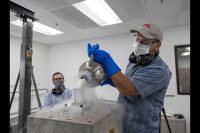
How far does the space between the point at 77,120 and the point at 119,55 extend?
351cm

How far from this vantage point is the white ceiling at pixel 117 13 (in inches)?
92.9

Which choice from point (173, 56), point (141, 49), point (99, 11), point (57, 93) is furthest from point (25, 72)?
point (173, 56)

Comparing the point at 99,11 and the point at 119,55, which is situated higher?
the point at 99,11

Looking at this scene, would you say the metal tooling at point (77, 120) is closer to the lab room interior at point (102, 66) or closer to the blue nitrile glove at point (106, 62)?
the lab room interior at point (102, 66)

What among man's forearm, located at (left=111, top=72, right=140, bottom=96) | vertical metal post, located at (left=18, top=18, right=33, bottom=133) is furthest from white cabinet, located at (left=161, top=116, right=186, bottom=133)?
man's forearm, located at (left=111, top=72, right=140, bottom=96)

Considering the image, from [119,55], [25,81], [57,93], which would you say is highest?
[119,55]

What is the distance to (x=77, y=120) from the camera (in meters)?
0.66

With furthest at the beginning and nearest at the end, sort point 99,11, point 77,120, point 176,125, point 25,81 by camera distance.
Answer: point 176,125
point 99,11
point 25,81
point 77,120

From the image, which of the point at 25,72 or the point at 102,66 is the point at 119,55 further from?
the point at 102,66

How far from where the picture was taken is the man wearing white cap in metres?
0.91

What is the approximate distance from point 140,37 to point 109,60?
42 cm

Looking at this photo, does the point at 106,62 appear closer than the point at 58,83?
Yes

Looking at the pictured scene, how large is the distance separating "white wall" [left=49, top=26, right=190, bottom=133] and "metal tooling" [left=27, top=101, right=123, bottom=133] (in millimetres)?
1621

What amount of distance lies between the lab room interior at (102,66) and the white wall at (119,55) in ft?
0.06
